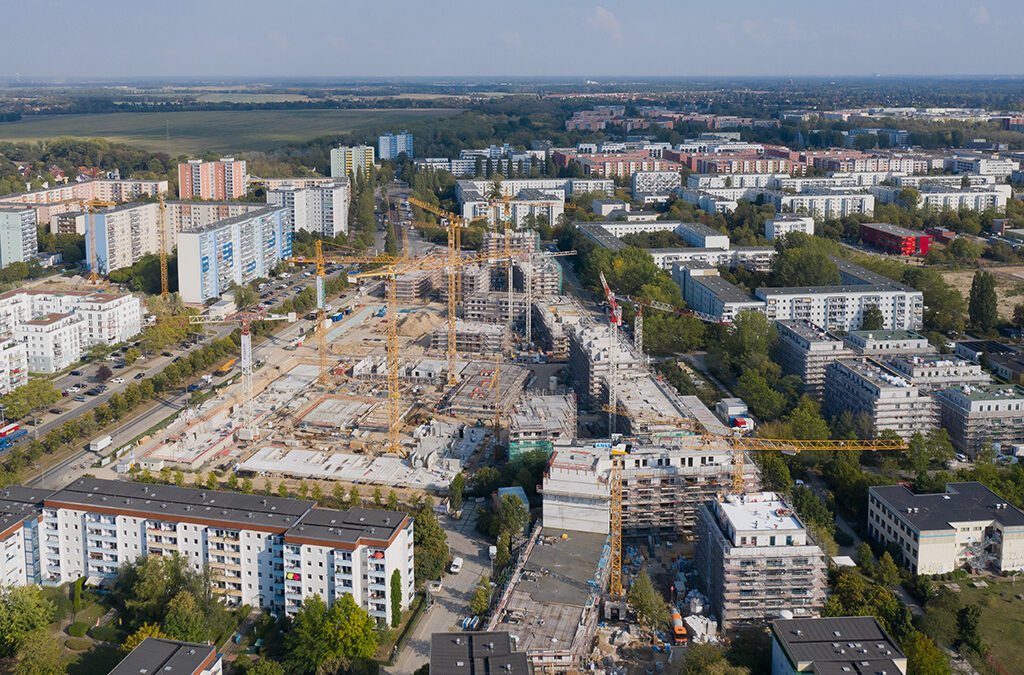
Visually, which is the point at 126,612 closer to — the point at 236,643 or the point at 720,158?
the point at 236,643

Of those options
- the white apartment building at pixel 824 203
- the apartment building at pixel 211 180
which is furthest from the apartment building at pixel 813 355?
the apartment building at pixel 211 180

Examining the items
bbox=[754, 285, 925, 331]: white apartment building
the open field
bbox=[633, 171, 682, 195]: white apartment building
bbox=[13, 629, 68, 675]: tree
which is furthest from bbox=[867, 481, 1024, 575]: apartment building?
the open field

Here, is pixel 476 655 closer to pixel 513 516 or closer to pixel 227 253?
pixel 513 516

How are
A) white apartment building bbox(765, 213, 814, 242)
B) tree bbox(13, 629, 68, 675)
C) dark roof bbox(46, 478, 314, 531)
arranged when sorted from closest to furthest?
tree bbox(13, 629, 68, 675), dark roof bbox(46, 478, 314, 531), white apartment building bbox(765, 213, 814, 242)

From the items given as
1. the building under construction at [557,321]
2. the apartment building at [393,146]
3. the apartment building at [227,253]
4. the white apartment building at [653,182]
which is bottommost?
the building under construction at [557,321]

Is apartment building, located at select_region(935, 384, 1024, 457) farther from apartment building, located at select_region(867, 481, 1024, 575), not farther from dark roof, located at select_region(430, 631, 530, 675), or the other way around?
dark roof, located at select_region(430, 631, 530, 675)

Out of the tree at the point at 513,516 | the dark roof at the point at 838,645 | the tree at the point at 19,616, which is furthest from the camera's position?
the tree at the point at 513,516

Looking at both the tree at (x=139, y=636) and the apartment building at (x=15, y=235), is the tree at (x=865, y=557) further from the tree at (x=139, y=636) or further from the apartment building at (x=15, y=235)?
the apartment building at (x=15, y=235)
